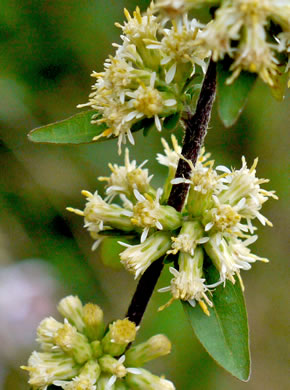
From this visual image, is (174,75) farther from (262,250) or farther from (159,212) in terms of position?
(262,250)

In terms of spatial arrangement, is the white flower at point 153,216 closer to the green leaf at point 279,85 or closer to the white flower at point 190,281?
the white flower at point 190,281

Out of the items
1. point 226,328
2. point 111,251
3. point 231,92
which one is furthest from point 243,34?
point 111,251

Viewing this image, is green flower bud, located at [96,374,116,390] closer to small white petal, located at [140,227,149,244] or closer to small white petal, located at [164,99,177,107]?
small white petal, located at [140,227,149,244]

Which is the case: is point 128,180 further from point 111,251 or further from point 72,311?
point 72,311

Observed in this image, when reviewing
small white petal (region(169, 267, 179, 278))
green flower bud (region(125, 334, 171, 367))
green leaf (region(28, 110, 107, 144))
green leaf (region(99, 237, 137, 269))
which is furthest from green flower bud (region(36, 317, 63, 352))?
green leaf (region(28, 110, 107, 144))

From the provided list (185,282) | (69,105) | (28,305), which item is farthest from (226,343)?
(69,105)

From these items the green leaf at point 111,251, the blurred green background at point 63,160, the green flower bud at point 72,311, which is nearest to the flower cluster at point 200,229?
the green flower bud at point 72,311
